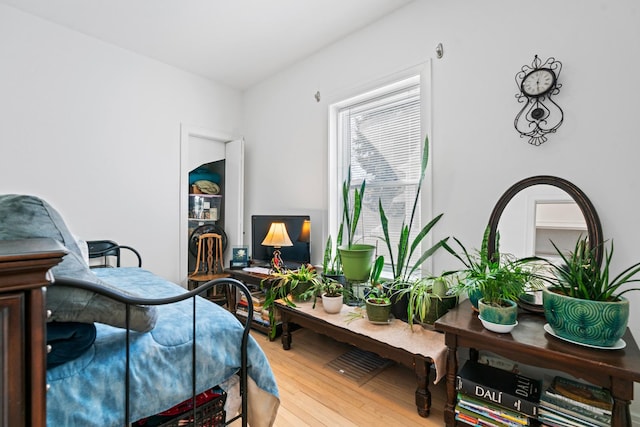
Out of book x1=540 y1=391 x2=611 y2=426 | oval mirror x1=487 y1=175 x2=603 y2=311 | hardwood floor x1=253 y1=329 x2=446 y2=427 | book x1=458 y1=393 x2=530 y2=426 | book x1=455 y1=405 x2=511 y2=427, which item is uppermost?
oval mirror x1=487 y1=175 x2=603 y2=311

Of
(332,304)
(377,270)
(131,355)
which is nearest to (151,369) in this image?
(131,355)

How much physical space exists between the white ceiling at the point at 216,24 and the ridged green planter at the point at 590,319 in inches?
95.4

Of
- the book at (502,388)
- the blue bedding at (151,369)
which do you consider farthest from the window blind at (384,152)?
the blue bedding at (151,369)

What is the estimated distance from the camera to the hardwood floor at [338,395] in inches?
66.5

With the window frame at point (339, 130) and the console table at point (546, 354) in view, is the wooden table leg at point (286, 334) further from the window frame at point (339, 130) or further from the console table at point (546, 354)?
the console table at point (546, 354)

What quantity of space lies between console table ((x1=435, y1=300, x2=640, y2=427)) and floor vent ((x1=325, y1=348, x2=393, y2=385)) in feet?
2.15

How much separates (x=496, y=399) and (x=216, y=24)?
340cm

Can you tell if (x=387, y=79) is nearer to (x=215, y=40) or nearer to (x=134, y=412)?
(x=215, y=40)

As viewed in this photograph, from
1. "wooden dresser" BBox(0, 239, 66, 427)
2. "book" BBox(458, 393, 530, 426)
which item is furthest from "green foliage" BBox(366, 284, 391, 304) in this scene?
"wooden dresser" BBox(0, 239, 66, 427)

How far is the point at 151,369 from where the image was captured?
1.05m

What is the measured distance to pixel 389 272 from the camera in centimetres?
266

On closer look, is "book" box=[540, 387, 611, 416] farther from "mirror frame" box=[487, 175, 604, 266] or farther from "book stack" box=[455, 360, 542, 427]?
"mirror frame" box=[487, 175, 604, 266]

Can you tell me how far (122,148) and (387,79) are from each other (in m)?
2.67

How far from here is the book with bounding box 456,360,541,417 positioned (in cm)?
142
